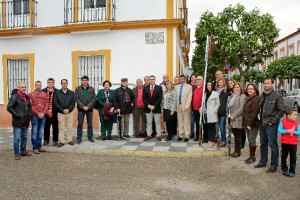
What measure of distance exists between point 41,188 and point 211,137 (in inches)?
186

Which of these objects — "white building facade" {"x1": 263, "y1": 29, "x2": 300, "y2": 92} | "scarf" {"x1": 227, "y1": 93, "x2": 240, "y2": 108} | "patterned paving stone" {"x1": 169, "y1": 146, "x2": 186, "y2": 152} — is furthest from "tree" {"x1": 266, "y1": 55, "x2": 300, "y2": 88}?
"patterned paving stone" {"x1": 169, "y1": 146, "x2": 186, "y2": 152}

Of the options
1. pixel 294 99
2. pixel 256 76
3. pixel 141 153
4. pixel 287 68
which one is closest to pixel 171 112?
pixel 141 153

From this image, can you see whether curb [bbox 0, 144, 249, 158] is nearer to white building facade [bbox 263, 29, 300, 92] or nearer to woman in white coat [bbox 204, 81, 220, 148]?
woman in white coat [bbox 204, 81, 220, 148]

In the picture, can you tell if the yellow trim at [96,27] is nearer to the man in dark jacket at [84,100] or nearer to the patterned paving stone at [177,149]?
the man in dark jacket at [84,100]

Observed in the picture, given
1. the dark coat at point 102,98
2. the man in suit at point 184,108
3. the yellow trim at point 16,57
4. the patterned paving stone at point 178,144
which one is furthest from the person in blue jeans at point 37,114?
the yellow trim at point 16,57

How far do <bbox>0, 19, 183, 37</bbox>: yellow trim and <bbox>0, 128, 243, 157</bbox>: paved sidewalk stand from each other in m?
4.68

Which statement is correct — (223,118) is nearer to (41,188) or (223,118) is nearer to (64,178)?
(64,178)

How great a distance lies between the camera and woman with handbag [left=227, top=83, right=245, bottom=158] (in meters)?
7.16

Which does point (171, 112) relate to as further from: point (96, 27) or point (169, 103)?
point (96, 27)

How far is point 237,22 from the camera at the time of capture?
1021 inches

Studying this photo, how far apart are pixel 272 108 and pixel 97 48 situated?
8024 millimetres

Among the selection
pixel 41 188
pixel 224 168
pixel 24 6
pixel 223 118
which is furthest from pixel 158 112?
pixel 24 6

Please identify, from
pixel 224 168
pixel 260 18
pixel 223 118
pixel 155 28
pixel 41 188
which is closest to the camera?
pixel 41 188

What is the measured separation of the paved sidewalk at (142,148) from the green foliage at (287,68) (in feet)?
73.7
